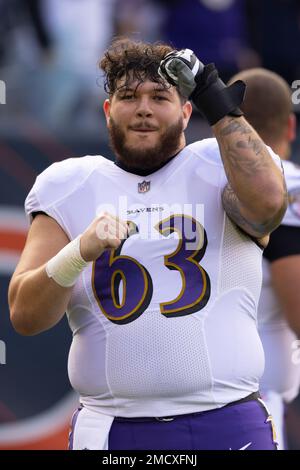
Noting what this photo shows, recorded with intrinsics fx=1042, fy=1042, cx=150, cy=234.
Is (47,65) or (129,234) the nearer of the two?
(129,234)

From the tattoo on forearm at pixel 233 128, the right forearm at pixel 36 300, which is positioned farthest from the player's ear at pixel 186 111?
the right forearm at pixel 36 300

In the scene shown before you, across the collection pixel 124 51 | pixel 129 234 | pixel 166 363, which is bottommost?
pixel 166 363

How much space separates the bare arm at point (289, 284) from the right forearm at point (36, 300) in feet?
3.59

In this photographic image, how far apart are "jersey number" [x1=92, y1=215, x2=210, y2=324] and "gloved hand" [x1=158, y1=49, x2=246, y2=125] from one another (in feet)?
1.08

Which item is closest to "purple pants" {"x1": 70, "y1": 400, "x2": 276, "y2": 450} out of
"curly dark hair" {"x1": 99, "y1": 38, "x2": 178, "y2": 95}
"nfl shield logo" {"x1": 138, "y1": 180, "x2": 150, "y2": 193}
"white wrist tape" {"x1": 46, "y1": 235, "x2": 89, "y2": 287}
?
"white wrist tape" {"x1": 46, "y1": 235, "x2": 89, "y2": 287}

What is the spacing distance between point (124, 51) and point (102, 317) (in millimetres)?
827

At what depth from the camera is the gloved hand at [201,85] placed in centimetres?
291

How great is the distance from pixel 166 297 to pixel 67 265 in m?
0.30

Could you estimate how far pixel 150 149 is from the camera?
121 inches

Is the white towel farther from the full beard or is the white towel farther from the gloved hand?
the gloved hand

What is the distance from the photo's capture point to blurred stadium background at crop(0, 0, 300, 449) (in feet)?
18.2

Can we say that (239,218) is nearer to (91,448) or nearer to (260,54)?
(91,448)

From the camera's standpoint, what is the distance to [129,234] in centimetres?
304
